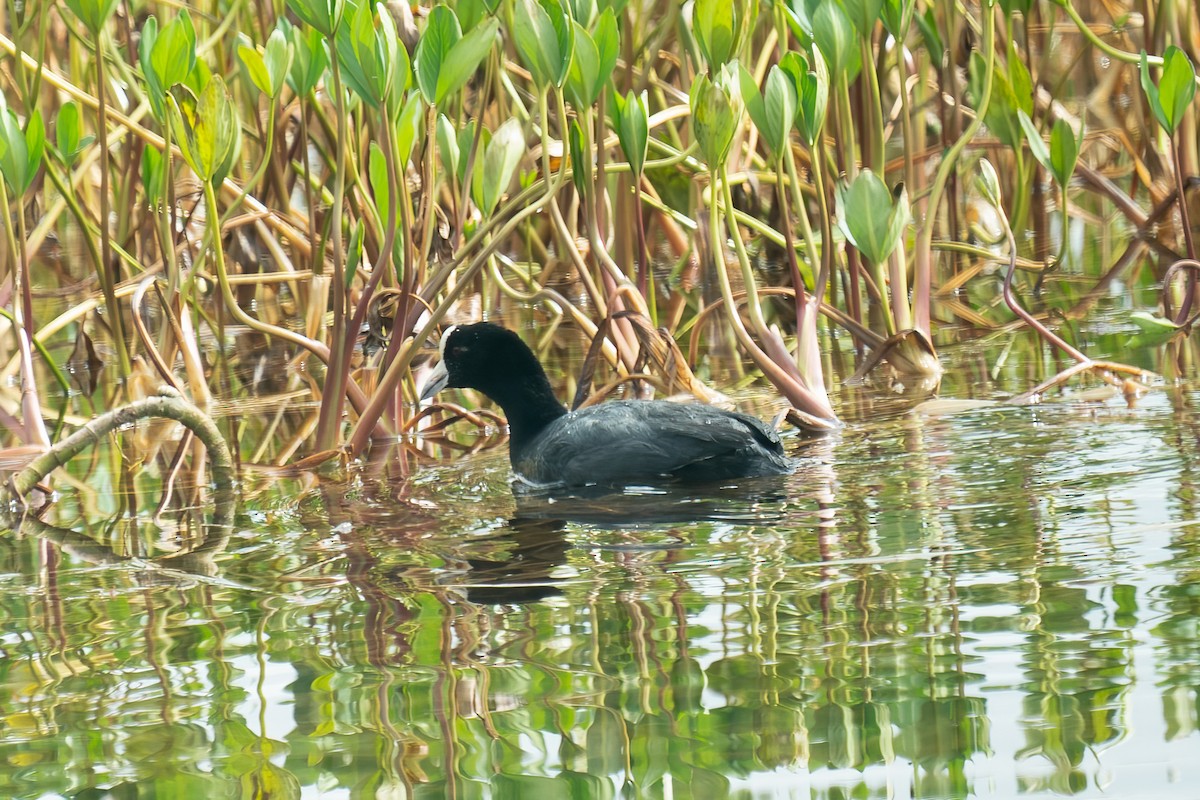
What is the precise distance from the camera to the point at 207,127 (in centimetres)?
458

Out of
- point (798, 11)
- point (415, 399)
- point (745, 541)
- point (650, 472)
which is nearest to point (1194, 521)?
point (745, 541)

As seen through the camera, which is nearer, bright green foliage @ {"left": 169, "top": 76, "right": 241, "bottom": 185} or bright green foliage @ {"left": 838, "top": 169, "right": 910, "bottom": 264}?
bright green foliage @ {"left": 169, "top": 76, "right": 241, "bottom": 185}

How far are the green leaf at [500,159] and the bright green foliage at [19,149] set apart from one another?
120cm

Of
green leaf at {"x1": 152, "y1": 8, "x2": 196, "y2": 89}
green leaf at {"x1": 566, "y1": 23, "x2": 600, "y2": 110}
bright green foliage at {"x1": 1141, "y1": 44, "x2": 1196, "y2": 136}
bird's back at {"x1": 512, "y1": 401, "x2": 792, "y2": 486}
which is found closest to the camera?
bird's back at {"x1": 512, "y1": 401, "x2": 792, "y2": 486}

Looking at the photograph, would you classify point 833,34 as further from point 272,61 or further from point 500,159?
point 272,61

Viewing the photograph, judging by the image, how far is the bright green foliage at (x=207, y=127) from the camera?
14.9 feet

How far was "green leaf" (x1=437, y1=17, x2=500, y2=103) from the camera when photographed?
4398 millimetres

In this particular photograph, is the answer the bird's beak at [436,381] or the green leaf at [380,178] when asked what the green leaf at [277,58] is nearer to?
the green leaf at [380,178]

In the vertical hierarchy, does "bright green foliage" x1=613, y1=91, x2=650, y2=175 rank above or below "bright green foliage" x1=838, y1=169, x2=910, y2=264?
above

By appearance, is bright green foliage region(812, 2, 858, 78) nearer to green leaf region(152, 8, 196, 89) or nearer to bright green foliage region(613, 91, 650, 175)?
bright green foliage region(613, 91, 650, 175)

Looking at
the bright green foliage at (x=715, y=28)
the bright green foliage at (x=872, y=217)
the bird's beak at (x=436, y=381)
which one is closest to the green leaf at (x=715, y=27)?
the bright green foliage at (x=715, y=28)

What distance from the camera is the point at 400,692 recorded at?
8.70ft

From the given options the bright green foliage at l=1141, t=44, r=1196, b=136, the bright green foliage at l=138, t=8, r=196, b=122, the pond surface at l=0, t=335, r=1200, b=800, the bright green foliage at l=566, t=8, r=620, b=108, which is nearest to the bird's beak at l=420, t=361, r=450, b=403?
the pond surface at l=0, t=335, r=1200, b=800

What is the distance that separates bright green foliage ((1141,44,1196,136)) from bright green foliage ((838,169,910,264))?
870 millimetres
